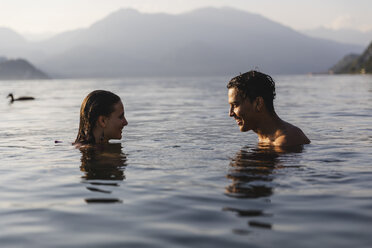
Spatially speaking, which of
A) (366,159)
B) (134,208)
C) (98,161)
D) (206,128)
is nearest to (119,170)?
(98,161)

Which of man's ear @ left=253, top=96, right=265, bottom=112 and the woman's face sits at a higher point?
man's ear @ left=253, top=96, right=265, bottom=112

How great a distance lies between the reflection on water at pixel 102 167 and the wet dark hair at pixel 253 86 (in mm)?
2513

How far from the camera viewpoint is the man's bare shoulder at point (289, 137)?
877cm

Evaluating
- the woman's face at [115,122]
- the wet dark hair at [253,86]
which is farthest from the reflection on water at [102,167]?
the wet dark hair at [253,86]

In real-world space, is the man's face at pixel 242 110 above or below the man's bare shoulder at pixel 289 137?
above

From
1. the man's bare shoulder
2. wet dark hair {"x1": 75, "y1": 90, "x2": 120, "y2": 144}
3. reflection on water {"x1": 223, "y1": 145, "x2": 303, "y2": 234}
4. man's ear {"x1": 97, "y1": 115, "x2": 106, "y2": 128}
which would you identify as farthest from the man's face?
man's ear {"x1": 97, "y1": 115, "x2": 106, "y2": 128}

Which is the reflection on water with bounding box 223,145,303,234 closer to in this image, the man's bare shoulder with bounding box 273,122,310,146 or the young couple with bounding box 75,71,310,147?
the man's bare shoulder with bounding box 273,122,310,146

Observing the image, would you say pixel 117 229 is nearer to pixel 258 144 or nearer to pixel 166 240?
pixel 166 240

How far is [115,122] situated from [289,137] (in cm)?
337

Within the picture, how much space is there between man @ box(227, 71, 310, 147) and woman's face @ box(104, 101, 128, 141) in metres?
2.09

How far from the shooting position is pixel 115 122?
8.58 m

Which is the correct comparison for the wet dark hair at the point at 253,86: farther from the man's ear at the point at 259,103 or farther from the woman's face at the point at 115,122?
the woman's face at the point at 115,122

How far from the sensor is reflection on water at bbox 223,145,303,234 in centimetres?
432

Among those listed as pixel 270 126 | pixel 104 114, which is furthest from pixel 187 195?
pixel 270 126
